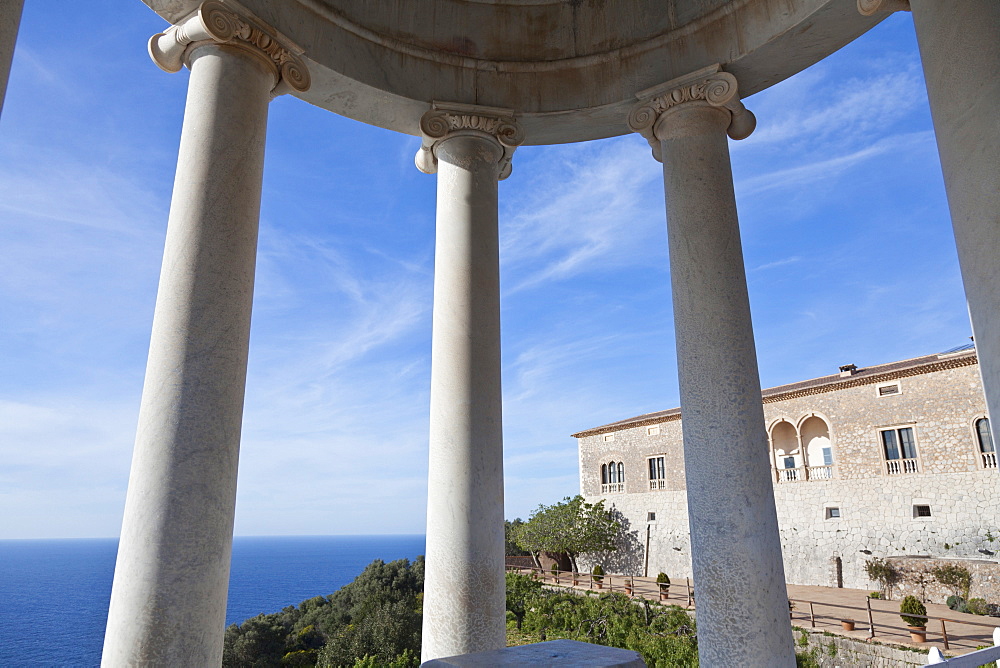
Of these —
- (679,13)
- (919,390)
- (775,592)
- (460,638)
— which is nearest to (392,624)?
(460,638)

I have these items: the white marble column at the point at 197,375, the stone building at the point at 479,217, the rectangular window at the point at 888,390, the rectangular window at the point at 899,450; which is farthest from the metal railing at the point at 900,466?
the white marble column at the point at 197,375

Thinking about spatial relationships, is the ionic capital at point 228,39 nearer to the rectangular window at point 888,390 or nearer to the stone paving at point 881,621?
the stone paving at point 881,621

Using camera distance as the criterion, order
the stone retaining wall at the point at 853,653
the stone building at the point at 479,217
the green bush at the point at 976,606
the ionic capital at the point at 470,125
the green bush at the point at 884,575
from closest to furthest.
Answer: the stone building at the point at 479,217
the ionic capital at the point at 470,125
the stone retaining wall at the point at 853,653
the green bush at the point at 976,606
the green bush at the point at 884,575

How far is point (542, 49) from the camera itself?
42781mm

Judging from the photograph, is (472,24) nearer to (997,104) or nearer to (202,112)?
(202,112)

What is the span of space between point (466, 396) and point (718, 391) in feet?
41.4

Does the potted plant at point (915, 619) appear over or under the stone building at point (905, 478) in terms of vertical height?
under

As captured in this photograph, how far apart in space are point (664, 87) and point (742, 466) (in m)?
21.9

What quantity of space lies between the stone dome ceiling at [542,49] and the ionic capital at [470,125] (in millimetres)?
1016

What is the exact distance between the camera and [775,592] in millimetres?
28656

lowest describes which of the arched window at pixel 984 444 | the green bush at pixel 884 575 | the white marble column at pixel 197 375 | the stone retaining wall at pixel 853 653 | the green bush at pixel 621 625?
the stone retaining wall at pixel 853 653

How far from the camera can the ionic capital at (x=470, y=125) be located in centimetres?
3978

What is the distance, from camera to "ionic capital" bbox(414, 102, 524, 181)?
39.8 metres

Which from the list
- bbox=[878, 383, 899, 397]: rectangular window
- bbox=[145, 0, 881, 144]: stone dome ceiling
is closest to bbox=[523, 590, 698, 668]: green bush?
bbox=[145, 0, 881, 144]: stone dome ceiling
